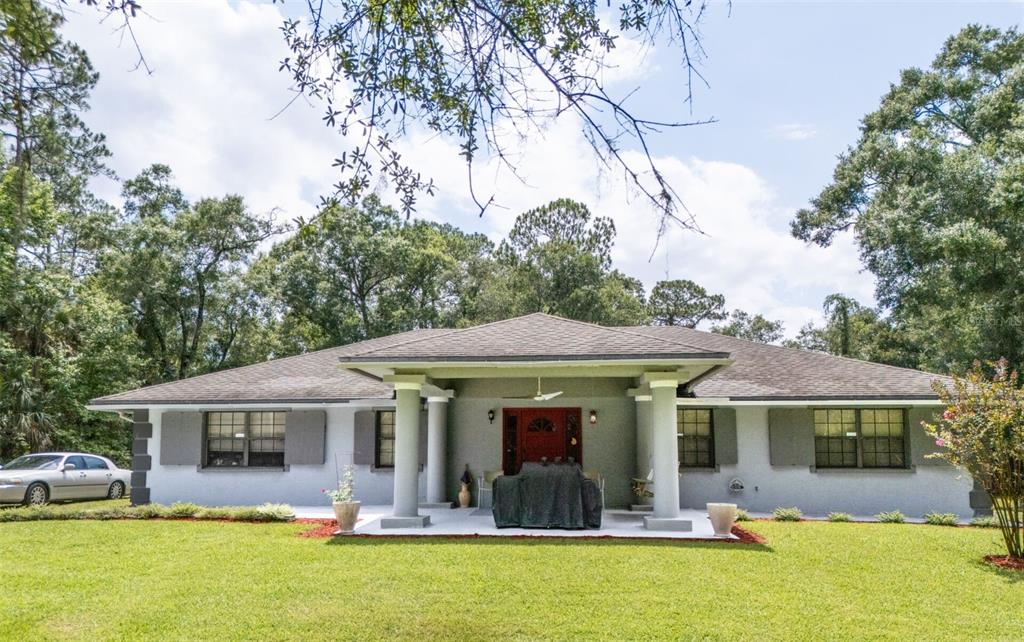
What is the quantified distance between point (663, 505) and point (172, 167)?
25.9 meters

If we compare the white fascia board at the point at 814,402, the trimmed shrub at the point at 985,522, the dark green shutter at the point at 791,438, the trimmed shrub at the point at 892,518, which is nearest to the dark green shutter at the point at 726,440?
the white fascia board at the point at 814,402

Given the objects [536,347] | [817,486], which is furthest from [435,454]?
[817,486]

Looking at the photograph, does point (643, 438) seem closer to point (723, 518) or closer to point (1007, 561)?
point (723, 518)

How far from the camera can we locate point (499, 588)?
26.0 feet

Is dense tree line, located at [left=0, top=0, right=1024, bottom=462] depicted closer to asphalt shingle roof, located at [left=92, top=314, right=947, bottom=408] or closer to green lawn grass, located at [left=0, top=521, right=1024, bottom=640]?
asphalt shingle roof, located at [left=92, top=314, right=947, bottom=408]

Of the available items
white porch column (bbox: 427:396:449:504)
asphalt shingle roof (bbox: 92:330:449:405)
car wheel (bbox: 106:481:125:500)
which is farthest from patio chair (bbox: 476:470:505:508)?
car wheel (bbox: 106:481:125:500)

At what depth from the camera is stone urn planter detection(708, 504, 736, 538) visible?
36.6ft

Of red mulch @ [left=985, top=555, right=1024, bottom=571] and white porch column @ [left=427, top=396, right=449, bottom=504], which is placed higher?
white porch column @ [left=427, top=396, right=449, bottom=504]

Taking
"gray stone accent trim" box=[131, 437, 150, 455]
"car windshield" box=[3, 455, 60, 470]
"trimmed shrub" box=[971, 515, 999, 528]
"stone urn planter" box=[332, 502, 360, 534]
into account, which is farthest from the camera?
"car windshield" box=[3, 455, 60, 470]

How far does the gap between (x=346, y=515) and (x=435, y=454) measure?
3599 millimetres

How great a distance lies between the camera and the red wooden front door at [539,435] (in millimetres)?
15195

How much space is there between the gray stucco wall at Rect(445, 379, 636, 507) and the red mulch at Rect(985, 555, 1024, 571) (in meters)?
6.39

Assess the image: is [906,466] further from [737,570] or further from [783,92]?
[783,92]

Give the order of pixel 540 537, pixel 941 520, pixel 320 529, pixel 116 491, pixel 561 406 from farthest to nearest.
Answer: pixel 116 491 < pixel 561 406 < pixel 941 520 < pixel 320 529 < pixel 540 537
